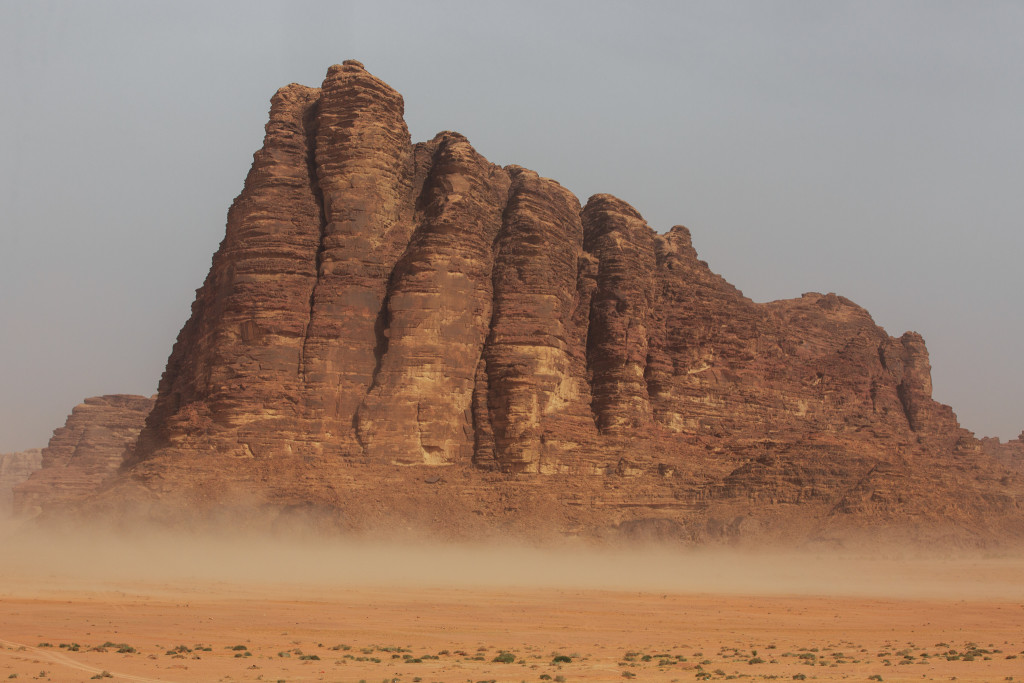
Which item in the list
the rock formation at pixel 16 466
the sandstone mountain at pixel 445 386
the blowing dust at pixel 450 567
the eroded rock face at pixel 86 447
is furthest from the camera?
the rock formation at pixel 16 466

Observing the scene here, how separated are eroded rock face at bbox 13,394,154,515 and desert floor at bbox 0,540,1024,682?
141ft

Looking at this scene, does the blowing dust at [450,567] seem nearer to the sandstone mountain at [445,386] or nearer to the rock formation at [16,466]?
the sandstone mountain at [445,386]

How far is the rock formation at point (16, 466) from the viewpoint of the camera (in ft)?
423

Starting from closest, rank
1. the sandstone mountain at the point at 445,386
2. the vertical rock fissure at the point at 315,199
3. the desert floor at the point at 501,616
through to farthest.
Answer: the desert floor at the point at 501,616
the sandstone mountain at the point at 445,386
the vertical rock fissure at the point at 315,199

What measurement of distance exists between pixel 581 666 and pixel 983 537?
3758 cm

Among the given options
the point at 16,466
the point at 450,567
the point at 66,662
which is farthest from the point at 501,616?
the point at 16,466

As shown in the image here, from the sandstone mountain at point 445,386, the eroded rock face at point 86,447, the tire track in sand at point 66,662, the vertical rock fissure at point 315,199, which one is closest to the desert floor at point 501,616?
the tire track in sand at point 66,662

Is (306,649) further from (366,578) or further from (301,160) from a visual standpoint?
(301,160)

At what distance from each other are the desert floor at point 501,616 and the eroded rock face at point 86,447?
1697 inches

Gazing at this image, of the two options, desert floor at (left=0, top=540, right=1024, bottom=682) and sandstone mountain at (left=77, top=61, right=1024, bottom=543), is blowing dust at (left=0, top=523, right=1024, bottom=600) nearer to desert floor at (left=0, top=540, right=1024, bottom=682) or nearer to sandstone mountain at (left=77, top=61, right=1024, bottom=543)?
desert floor at (left=0, top=540, right=1024, bottom=682)

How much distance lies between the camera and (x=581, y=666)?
17.8 meters

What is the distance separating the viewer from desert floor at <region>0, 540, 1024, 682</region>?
17375 millimetres

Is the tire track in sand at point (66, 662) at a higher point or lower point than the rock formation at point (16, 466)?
lower

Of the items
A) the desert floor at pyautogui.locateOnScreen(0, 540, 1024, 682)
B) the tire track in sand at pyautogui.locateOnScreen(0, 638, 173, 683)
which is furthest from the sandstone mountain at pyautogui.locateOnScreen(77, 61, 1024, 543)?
the tire track in sand at pyautogui.locateOnScreen(0, 638, 173, 683)
